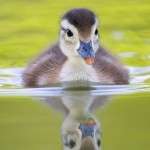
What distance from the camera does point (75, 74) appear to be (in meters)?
8.10

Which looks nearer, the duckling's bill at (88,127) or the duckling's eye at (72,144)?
the duckling's eye at (72,144)

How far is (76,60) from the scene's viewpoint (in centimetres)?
812

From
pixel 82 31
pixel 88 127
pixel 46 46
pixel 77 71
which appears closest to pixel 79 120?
pixel 88 127

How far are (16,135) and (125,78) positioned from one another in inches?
103

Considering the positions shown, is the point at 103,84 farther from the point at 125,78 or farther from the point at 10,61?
the point at 10,61

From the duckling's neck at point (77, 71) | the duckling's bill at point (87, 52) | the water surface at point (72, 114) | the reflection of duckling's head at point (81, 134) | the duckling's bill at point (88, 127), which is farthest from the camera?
the duckling's neck at point (77, 71)

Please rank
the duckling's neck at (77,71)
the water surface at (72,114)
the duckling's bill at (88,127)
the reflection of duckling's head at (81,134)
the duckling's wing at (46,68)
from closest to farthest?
the reflection of duckling's head at (81,134), the water surface at (72,114), the duckling's bill at (88,127), the duckling's neck at (77,71), the duckling's wing at (46,68)

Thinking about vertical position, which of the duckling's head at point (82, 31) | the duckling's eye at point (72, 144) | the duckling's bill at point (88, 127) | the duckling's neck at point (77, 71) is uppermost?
Answer: the duckling's head at point (82, 31)

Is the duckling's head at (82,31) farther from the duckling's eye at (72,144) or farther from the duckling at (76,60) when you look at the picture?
the duckling's eye at (72,144)

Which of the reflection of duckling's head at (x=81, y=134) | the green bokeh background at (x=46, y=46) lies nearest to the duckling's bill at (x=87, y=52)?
the green bokeh background at (x=46, y=46)

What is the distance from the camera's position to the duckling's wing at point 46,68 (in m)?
8.20

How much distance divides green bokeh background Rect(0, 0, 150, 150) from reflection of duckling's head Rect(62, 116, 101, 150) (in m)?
0.06

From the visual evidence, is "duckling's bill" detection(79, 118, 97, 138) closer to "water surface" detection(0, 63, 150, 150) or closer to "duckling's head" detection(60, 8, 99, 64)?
"water surface" detection(0, 63, 150, 150)

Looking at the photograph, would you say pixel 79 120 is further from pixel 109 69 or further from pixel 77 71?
pixel 109 69
